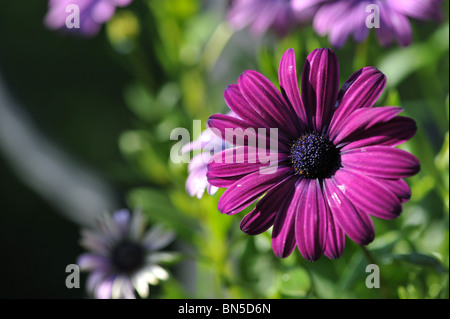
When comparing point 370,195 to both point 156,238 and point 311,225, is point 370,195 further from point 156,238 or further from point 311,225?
point 156,238

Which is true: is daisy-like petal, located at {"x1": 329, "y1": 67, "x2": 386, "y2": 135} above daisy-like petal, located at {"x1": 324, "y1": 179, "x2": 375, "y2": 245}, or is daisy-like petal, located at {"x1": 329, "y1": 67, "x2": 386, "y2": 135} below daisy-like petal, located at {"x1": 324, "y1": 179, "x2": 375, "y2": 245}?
above

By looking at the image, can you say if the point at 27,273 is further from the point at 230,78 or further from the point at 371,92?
the point at 371,92

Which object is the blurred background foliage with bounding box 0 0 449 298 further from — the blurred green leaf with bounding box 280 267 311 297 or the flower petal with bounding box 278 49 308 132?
the flower petal with bounding box 278 49 308 132

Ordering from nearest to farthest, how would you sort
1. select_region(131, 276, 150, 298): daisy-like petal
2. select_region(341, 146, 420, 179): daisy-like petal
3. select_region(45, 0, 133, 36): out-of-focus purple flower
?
select_region(341, 146, 420, 179): daisy-like petal
select_region(131, 276, 150, 298): daisy-like petal
select_region(45, 0, 133, 36): out-of-focus purple flower

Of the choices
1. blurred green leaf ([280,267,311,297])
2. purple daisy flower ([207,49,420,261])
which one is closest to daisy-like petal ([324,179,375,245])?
purple daisy flower ([207,49,420,261])

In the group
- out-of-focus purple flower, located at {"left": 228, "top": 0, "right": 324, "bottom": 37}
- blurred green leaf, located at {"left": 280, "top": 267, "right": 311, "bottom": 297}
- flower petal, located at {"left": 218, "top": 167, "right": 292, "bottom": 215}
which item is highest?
out-of-focus purple flower, located at {"left": 228, "top": 0, "right": 324, "bottom": 37}

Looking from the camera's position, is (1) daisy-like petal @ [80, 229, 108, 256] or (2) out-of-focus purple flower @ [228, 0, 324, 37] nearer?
(1) daisy-like petal @ [80, 229, 108, 256]

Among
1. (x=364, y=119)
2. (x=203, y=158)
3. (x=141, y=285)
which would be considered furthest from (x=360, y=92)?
(x=141, y=285)
